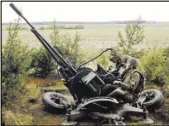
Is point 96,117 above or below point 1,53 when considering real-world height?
below

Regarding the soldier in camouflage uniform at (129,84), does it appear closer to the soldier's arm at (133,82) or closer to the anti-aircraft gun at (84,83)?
the soldier's arm at (133,82)

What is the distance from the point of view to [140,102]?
8.73 m

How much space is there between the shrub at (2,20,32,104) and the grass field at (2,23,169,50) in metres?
1.62

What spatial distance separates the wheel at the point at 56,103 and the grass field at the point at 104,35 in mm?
2292

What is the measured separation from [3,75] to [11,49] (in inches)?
22.5

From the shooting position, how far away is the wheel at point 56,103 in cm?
859

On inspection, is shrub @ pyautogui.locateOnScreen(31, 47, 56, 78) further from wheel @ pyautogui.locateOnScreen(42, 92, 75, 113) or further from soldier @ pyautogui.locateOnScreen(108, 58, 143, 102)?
soldier @ pyautogui.locateOnScreen(108, 58, 143, 102)

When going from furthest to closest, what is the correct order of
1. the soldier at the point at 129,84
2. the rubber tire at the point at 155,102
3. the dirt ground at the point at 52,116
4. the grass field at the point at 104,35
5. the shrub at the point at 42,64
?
the grass field at the point at 104,35 → the shrub at the point at 42,64 → the rubber tire at the point at 155,102 → the dirt ground at the point at 52,116 → the soldier at the point at 129,84

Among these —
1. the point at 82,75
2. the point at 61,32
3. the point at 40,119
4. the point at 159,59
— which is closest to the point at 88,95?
the point at 82,75

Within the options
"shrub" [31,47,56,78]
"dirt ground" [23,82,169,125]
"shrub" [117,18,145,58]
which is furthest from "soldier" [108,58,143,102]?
"shrub" [31,47,56,78]

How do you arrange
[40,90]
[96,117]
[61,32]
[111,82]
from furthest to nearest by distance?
[61,32], [40,90], [111,82], [96,117]

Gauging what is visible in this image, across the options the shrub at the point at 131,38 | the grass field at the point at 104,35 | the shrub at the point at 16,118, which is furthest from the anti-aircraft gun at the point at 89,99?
the grass field at the point at 104,35

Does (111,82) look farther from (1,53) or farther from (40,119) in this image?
(1,53)

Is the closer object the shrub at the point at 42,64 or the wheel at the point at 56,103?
the wheel at the point at 56,103
